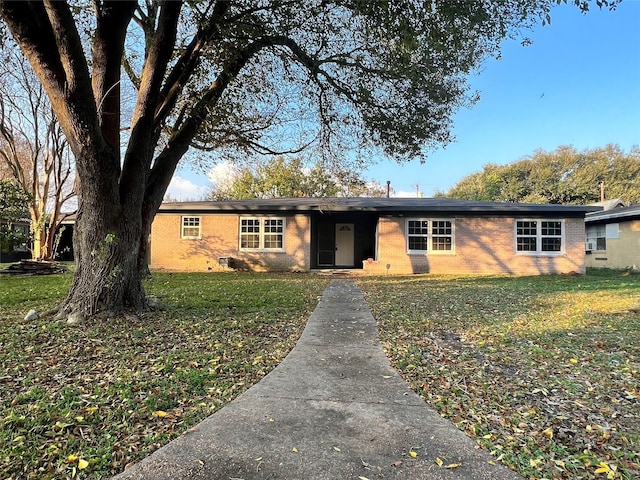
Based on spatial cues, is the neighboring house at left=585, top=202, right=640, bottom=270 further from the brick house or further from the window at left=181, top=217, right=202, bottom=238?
the window at left=181, top=217, right=202, bottom=238

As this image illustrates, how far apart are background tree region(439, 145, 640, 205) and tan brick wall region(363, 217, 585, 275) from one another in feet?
78.5

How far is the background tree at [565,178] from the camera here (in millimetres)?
35312

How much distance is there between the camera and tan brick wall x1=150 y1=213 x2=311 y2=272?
16516 millimetres

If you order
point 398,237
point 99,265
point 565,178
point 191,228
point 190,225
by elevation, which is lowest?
point 99,265

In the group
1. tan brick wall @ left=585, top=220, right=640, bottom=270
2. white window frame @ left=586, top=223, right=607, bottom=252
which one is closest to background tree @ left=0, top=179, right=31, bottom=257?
tan brick wall @ left=585, top=220, right=640, bottom=270

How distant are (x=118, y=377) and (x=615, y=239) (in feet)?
73.3

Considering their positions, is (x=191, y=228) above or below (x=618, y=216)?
below

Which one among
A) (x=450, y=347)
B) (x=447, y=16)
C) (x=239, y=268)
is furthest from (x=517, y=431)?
(x=239, y=268)

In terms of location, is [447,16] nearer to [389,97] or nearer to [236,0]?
[389,97]

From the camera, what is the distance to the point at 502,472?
2.28m

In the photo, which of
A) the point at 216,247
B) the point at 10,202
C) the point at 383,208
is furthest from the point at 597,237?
the point at 10,202

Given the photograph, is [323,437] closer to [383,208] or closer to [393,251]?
[383,208]

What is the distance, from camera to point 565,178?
1483 inches

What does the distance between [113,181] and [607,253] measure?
22.3 m
